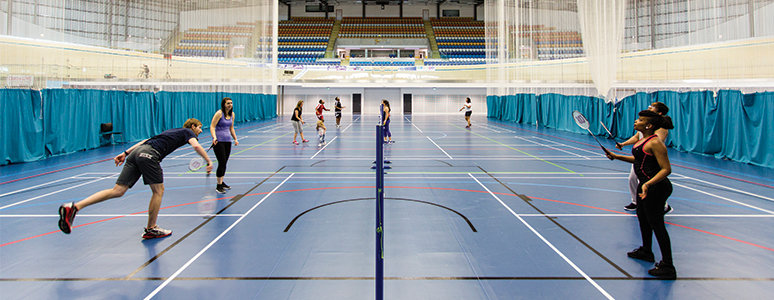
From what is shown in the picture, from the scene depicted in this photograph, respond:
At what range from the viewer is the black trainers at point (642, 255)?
4.63 m

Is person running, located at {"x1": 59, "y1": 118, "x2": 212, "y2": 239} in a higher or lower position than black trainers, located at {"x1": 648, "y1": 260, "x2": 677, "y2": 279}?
higher

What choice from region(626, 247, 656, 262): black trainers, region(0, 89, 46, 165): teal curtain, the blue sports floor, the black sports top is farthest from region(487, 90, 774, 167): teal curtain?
region(0, 89, 46, 165): teal curtain

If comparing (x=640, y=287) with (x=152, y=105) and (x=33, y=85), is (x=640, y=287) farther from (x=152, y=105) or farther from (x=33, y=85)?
(x=152, y=105)

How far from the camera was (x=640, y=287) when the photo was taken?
158 inches

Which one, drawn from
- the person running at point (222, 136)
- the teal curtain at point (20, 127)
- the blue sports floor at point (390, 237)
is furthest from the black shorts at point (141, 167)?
the teal curtain at point (20, 127)

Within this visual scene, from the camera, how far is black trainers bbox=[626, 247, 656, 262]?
4.63 m

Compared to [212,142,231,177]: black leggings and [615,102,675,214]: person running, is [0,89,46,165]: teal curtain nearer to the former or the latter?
[212,142,231,177]: black leggings

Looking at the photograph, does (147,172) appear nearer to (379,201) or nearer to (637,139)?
(379,201)

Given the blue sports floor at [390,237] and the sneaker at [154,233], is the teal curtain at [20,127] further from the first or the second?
the sneaker at [154,233]

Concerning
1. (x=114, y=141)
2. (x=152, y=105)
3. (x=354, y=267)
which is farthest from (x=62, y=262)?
(x=152, y=105)

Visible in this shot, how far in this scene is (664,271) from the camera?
421 cm

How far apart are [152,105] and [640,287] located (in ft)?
62.1

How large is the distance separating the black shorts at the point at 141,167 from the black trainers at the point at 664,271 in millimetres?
5303

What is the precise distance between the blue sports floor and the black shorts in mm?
766
